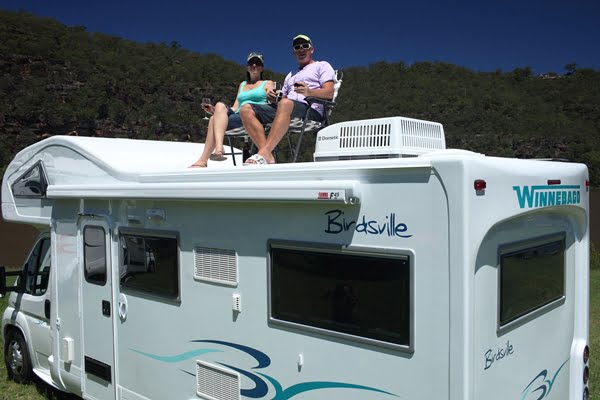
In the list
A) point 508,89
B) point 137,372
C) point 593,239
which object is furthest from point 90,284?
point 508,89

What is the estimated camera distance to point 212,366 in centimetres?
356

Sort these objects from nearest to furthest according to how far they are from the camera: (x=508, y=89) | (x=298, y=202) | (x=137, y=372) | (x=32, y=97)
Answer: (x=298, y=202) → (x=137, y=372) → (x=32, y=97) → (x=508, y=89)

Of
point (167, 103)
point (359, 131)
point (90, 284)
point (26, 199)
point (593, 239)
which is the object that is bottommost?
point (593, 239)

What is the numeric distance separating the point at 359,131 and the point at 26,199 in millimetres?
3569

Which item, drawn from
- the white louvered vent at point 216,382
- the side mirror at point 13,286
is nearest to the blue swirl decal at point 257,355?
the white louvered vent at point 216,382

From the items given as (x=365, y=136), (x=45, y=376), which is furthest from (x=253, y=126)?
(x=45, y=376)

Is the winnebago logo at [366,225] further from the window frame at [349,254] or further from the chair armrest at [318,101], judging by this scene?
the chair armrest at [318,101]

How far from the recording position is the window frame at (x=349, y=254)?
258cm

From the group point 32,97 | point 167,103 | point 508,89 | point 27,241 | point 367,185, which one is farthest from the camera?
point 508,89

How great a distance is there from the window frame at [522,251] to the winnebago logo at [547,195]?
0.72ft

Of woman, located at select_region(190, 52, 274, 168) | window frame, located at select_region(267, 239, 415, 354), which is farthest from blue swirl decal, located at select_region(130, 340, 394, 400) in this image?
woman, located at select_region(190, 52, 274, 168)

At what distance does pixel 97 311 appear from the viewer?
4551 mm

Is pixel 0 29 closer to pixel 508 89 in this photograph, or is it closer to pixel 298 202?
pixel 508 89

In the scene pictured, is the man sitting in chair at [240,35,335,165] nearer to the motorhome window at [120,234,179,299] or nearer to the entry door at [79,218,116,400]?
the motorhome window at [120,234,179,299]
